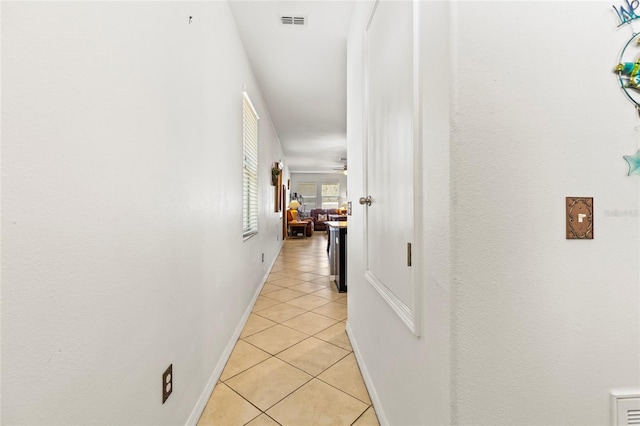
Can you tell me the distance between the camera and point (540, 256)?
0.79 metres

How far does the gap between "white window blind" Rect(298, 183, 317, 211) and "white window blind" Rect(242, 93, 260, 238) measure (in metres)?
8.88

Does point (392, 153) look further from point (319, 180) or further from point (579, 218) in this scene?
point (319, 180)

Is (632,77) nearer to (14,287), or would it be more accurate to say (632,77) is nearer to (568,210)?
(568,210)

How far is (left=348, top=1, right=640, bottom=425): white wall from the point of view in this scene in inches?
29.6

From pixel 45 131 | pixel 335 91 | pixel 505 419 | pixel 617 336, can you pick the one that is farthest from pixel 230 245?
pixel 335 91

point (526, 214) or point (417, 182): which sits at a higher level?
point (417, 182)

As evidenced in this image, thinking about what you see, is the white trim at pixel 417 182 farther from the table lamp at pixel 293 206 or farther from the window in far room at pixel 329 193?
the window in far room at pixel 329 193

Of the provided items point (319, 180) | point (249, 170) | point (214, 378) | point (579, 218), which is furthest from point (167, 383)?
point (319, 180)

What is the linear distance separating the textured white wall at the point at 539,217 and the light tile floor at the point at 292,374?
942 mm

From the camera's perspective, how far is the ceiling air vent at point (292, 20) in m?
2.27

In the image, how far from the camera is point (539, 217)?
0.79 m

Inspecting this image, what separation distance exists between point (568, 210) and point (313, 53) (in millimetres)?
2705

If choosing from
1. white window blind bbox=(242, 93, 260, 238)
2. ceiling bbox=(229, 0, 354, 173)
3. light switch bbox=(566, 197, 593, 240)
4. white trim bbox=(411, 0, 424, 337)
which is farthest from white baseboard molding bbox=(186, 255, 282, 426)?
ceiling bbox=(229, 0, 354, 173)

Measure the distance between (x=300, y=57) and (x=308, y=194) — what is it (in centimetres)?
973
